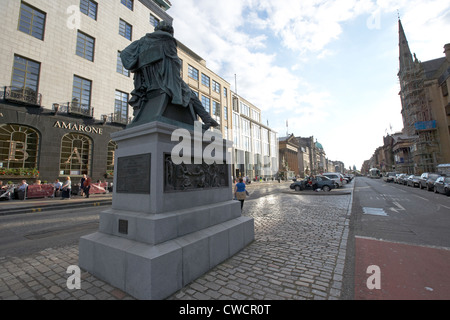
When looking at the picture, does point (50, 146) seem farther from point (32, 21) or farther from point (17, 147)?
point (32, 21)

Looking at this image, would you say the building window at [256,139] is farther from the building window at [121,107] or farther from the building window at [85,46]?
the building window at [85,46]

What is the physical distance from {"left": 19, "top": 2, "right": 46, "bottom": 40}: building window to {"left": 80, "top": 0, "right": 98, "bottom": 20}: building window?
435 centimetres

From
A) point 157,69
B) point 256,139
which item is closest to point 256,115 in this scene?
point 256,139

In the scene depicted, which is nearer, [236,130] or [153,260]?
[153,260]

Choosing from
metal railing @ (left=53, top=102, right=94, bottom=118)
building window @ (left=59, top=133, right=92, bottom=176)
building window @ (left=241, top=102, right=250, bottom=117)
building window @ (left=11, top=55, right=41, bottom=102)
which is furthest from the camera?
building window @ (left=241, top=102, right=250, bottom=117)

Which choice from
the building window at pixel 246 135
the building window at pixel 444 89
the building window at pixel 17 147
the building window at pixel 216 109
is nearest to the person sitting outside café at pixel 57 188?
the building window at pixel 17 147

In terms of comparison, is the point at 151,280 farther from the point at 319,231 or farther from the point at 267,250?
the point at 319,231

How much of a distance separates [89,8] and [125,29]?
4.10 metres

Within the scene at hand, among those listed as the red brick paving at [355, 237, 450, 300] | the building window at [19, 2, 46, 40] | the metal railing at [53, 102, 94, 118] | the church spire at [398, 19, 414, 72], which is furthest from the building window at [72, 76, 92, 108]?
the church spire at [398, 19, 414, 72]

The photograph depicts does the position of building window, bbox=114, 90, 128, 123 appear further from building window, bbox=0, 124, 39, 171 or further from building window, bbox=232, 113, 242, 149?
building window, bbox=232, 113, 242, 149

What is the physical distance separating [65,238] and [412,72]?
65.1 metres

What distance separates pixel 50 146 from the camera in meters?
18.2

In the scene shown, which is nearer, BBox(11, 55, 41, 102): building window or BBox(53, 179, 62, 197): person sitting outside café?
BBox(11, 55, 41, 102): building window

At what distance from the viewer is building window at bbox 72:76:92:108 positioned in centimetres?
2041
